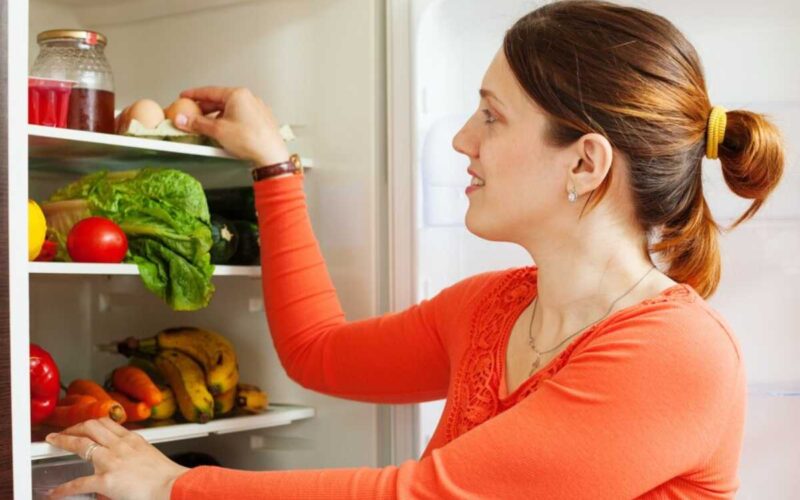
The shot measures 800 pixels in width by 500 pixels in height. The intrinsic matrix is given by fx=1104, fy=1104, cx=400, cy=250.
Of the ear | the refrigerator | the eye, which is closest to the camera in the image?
the ear

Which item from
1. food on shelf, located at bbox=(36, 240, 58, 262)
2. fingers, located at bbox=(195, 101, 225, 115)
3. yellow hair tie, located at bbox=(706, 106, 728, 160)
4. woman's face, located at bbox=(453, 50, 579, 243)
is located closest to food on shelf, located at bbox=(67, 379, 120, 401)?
food on shelf, located at bbox=(36, 240, 58, 262)

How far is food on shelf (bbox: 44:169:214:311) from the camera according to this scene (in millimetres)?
1560

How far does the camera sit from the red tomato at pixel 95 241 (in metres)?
1.47

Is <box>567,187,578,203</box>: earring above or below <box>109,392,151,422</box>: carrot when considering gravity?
above

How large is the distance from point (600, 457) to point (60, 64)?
0.90m

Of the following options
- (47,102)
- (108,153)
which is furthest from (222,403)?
(47,102)

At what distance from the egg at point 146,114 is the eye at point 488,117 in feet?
1.66

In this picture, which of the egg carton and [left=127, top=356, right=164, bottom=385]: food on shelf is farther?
[left=127, top=356, right=164, bottom=385]: food on shelf

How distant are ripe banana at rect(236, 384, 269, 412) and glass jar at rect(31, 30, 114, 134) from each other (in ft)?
1.56

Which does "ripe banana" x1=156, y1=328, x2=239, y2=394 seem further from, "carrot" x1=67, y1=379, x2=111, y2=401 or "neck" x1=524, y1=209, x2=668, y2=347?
"neck" x1=524, y1=209, x2=668, y2=347

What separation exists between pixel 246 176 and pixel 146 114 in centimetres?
24

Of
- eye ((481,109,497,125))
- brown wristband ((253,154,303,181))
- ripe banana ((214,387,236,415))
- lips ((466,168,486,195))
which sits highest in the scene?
eye ((481,109,497,125))

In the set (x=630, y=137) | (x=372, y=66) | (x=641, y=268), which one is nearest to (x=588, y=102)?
(x=630, y=137)

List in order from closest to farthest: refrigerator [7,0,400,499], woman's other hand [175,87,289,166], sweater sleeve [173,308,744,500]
→ sweater sleeve [173,308,744,500] → woman's other hand [175,87,289,166] → refrigerator [7,0,400,499]
